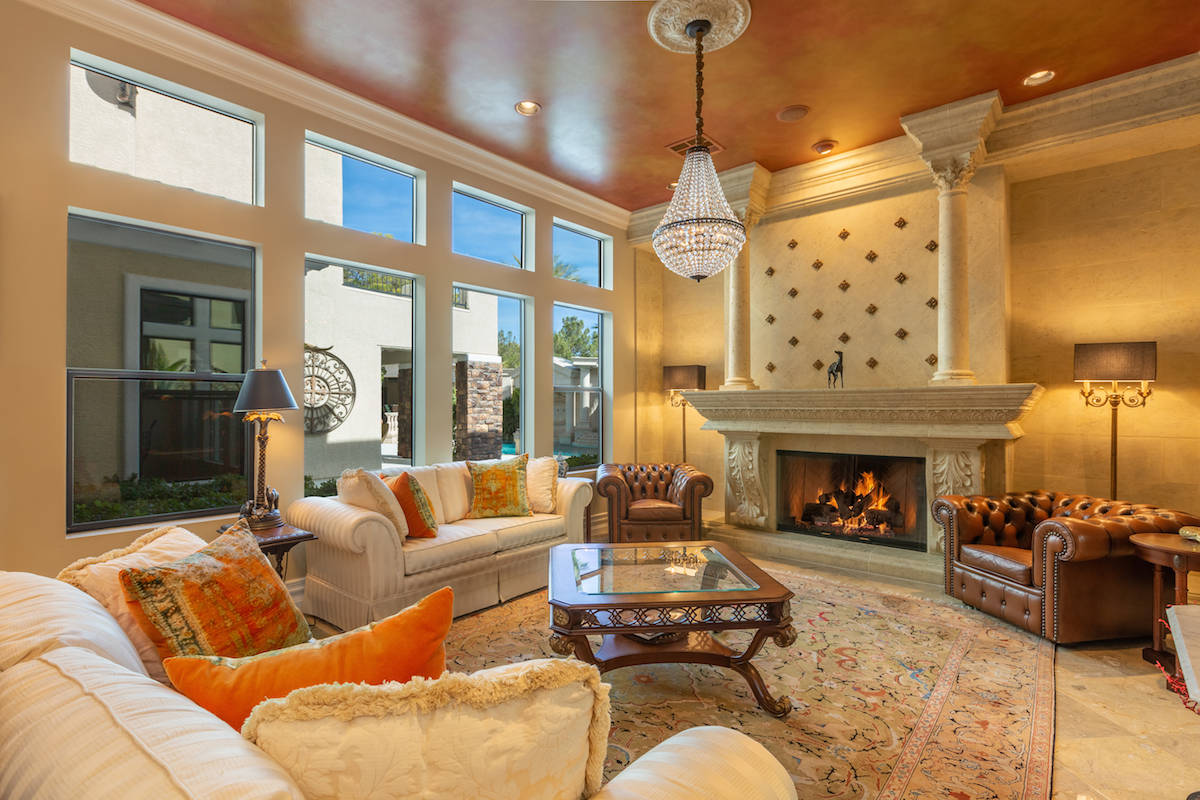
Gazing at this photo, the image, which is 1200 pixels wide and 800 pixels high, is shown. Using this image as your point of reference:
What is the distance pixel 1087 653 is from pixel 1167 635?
34 cm

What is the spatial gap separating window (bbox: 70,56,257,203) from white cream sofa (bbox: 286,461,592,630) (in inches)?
78.9

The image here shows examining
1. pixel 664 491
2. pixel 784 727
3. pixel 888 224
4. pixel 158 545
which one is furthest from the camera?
pixel 664 491

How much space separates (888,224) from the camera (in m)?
4.88

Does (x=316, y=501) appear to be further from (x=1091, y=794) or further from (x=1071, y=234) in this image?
(x=1071, y=234)

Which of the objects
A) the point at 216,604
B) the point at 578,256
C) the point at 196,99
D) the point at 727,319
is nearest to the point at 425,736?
the point at 216,604

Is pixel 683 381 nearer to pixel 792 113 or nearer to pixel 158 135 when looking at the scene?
pixel 792 113

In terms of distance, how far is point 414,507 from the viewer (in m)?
3.55

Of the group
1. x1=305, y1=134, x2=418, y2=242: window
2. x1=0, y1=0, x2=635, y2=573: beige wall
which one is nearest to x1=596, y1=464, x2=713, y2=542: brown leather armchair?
x1=0, y1=0, x2=635, y2=573: beige wall

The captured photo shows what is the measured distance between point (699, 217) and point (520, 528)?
2.30 m

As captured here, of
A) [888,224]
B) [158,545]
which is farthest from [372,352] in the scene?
[888,224]

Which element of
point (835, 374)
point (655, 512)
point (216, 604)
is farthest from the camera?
point (835, 374)

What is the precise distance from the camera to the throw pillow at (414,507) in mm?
3543

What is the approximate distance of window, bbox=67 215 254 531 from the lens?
3.01 m

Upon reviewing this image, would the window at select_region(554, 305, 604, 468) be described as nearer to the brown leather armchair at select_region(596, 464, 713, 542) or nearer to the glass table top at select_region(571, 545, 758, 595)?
the brown leather armchair at select_region(596, 464, 713, 542)
